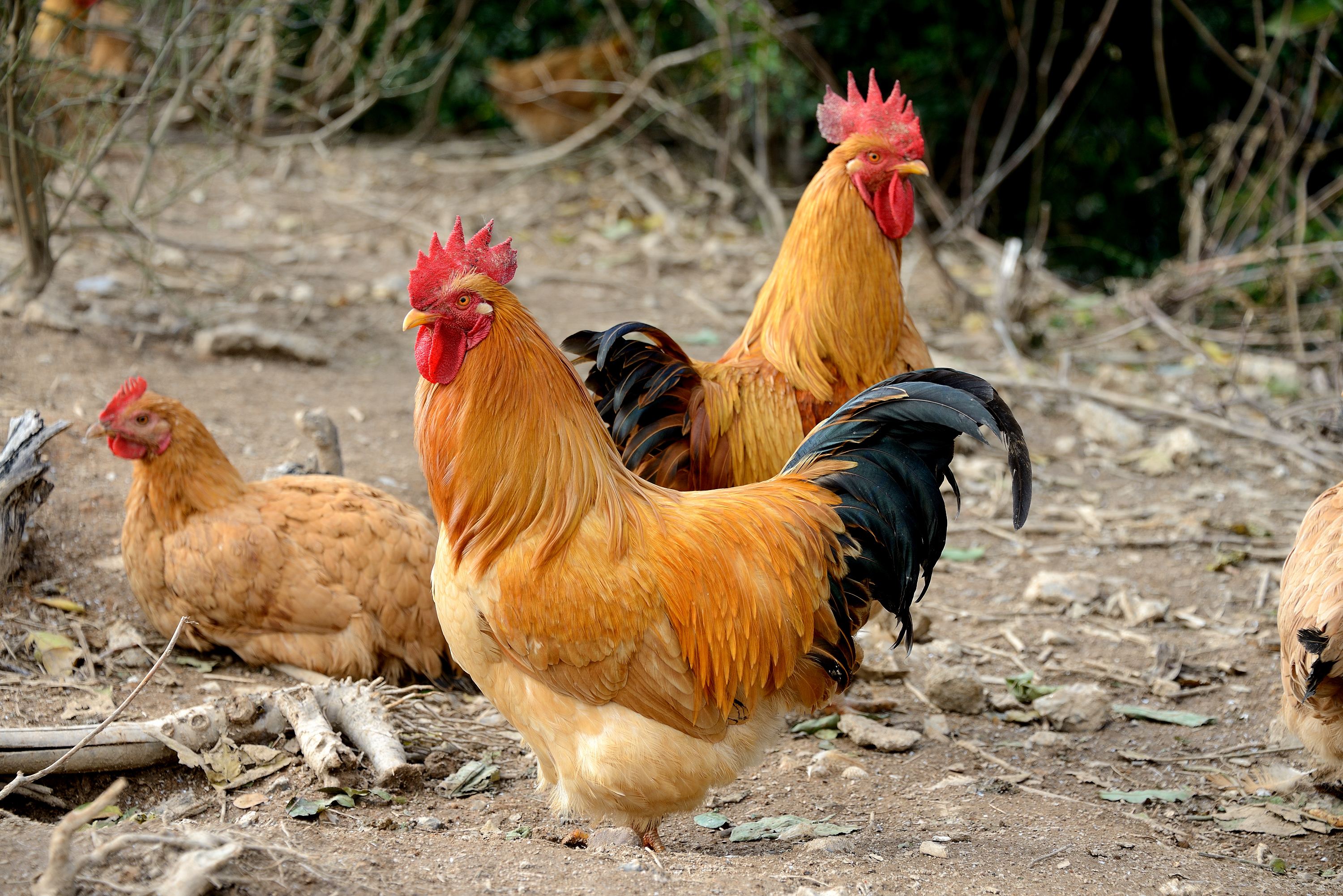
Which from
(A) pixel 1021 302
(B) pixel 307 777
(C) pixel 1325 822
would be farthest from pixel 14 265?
(C) pixel 1325 822

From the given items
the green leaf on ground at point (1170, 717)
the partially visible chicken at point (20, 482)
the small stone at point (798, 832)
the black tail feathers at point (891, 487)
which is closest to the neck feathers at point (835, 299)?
the black tail feathers at point (891, 487)

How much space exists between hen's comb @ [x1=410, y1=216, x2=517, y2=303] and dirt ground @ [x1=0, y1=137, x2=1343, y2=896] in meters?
1.52

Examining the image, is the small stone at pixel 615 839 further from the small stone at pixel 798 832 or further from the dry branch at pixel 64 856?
the dry branch at pixel 64 856

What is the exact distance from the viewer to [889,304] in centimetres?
467

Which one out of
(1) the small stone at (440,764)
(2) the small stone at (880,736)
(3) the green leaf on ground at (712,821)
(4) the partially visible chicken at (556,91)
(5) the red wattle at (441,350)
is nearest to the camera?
(5) the red wattle at (441,350)

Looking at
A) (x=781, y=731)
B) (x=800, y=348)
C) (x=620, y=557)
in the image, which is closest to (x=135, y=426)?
(x=620, y=557)

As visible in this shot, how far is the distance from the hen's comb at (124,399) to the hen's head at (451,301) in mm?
1932

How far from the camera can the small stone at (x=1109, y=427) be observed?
24.7 ft

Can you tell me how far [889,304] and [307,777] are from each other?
2.89 metres

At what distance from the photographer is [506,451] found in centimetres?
324

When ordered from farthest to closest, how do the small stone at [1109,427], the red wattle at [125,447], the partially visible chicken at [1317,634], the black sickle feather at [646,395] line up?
the small stone at [1109,427] → the red wattle at [125,447] → the black sickle feather at [646,395] → the partially visible chicken at [1317,634]

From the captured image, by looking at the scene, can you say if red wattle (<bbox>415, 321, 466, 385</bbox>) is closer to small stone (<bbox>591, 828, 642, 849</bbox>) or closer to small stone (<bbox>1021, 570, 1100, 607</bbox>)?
small stone (<bbox>591, 828, 642, 849</bbox>)

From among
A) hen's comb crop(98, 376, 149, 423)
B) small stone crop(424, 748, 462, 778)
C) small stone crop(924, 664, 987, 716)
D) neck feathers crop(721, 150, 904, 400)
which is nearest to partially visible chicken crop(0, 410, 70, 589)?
hen's comb crop(98, 376, 149, 423)

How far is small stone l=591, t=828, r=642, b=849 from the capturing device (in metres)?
3.48
